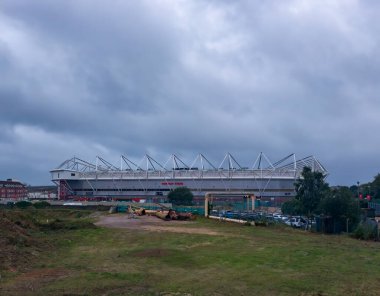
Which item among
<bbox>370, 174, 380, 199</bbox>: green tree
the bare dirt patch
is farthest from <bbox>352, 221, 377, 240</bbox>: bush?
<bbox>370, 174, 380, 199</bbox>: green tree

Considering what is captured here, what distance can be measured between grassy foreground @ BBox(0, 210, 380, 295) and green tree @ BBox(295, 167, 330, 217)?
86.1ft

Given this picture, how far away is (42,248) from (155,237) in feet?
27.6

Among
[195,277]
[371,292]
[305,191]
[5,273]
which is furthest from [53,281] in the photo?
[305,191]

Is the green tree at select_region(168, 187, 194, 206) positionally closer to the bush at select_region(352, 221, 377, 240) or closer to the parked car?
the parked car

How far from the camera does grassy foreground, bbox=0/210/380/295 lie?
645 inches

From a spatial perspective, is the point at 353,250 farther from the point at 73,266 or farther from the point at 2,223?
the point at 2,223

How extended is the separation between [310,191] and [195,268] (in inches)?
1604

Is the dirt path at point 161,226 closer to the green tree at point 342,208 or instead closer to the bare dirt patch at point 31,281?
the green tree at point 342,208

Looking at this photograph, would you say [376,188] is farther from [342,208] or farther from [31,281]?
[31,281]

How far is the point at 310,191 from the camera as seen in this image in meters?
59.1

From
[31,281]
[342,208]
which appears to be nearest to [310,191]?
[342,208]

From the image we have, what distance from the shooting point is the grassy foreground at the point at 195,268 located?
16.4 metres

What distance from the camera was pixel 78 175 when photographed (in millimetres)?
173000

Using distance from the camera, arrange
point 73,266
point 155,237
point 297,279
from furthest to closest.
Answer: point 155,237 → point 73,266 → point 297,279
